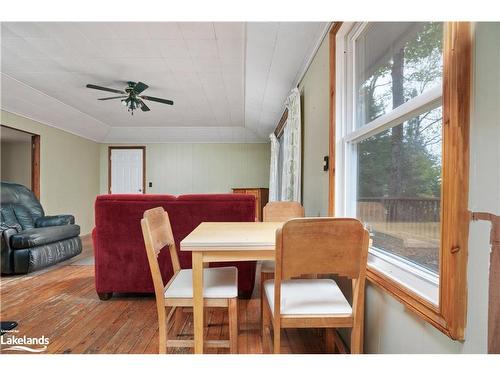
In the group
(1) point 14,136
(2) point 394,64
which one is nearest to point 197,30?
(2) point 394,64

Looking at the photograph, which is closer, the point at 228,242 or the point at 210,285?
the point at 228,242

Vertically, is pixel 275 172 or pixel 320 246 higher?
pixel 275 172

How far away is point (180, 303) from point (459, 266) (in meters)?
1.14

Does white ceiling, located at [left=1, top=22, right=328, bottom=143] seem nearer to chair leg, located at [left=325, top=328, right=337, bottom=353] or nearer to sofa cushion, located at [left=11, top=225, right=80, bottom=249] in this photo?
sofa cushion, located at [left=11, top=225, right=80, bottom=249]

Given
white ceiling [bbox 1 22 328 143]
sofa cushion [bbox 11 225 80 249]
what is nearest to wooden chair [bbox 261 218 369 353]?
white ceiling [bbox 1 22 328 143]

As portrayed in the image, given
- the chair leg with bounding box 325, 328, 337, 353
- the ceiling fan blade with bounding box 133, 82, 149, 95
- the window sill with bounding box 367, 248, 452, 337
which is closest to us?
the window sill with bounding box 367, 248, 452, 337

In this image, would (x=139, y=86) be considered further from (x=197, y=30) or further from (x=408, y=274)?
(x=408, y=274)

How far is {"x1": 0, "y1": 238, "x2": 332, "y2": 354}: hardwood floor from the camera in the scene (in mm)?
1538

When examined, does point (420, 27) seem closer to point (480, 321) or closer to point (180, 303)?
point (480, 321)

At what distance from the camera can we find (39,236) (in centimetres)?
286

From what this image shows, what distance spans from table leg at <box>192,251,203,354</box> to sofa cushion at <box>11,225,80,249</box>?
2.65 metres

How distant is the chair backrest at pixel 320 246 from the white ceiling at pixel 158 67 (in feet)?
5.86

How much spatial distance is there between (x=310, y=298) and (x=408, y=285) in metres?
0.40
